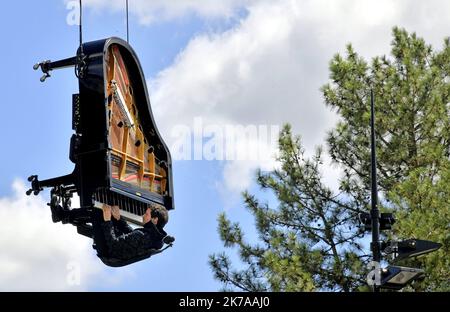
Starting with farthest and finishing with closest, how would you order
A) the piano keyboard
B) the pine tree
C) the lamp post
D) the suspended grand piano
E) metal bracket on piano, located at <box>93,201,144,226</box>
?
the pine tree → metal bracket on piano, located at <box>93,201,144,226</box> → the piano keyboard → the suspended grand piano → the lamp post

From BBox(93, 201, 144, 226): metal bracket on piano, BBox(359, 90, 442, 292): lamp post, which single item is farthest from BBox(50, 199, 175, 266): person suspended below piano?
BBox(359, 90, 442, 292): lamp post

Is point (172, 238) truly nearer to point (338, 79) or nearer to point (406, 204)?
point (406, 204)

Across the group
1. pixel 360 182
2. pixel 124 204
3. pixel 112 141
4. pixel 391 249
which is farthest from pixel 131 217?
pixel 360 182

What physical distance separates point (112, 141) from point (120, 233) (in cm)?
141

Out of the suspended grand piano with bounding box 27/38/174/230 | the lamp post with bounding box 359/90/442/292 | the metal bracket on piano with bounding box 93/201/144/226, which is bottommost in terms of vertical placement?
the lamp post with bounding box 359/90/442/292

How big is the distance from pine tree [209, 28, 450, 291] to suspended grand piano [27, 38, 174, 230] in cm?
665

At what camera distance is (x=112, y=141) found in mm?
15000

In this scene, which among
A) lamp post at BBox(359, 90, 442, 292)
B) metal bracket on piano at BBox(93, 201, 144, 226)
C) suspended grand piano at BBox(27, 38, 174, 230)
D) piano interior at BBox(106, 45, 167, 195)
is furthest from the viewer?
metal bracket on piano at BBox(93, 201, 144, 226)

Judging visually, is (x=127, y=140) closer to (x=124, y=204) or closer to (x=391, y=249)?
(x=124, y=204)

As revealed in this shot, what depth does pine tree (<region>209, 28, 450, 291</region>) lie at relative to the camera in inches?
889

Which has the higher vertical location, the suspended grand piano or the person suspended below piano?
the suspended grand piano

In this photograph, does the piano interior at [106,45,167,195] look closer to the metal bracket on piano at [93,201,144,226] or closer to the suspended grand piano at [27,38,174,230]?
the suspended grand piano at [27,38,174,230]

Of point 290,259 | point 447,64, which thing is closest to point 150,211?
point 290,259

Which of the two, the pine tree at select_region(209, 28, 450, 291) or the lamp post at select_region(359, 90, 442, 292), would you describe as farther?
the pine tree at select_region(209, 28, 450, 291)
